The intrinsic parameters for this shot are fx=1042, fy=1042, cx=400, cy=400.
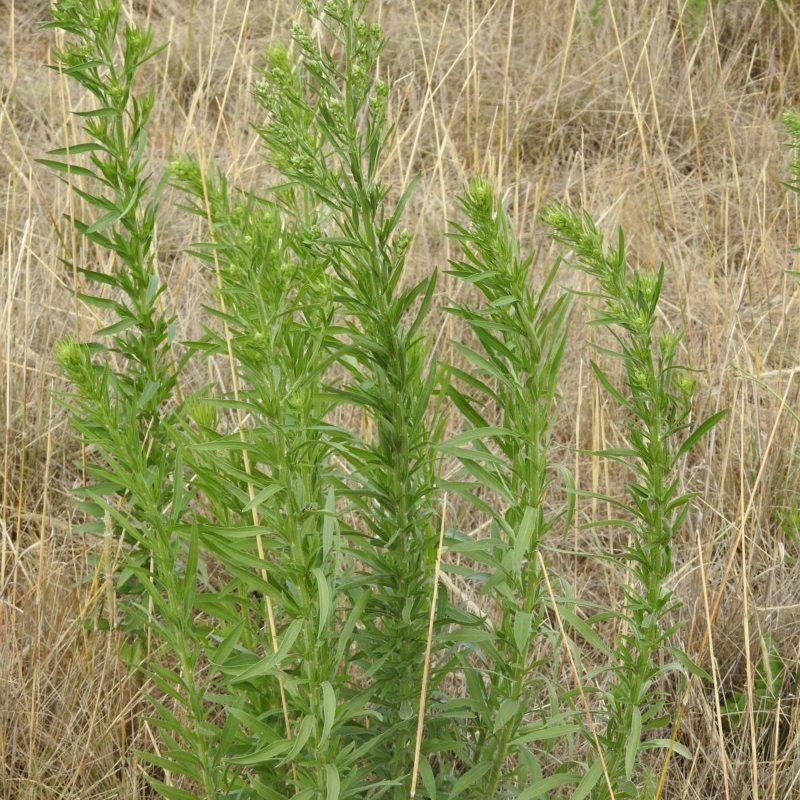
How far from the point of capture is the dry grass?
2.04 metres

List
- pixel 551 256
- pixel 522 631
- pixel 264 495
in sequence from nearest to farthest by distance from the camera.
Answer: pixel 264 495
pixel 522 631
pixel 551 256

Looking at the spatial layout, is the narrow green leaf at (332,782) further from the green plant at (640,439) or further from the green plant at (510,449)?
the green plant at (640,439)

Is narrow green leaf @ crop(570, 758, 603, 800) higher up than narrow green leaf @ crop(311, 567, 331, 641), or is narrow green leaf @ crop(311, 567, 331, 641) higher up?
narrow green leaf @ crop(311, 567, 331, 641)

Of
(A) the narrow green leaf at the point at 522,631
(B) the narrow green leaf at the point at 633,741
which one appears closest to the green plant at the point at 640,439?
(B) the narrow green leaf at the point at 633,741

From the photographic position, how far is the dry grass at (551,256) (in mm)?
2043

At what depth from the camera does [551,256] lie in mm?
3184

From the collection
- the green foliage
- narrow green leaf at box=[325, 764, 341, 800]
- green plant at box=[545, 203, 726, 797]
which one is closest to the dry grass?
green plant at box=[545, 203, 726, 797]

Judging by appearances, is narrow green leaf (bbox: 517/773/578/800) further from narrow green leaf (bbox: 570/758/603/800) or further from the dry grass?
the dry grass

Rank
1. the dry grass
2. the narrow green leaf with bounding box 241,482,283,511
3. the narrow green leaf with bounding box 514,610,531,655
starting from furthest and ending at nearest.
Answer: the dry grass
the narrow green leaf with bounding box 514,610,531,655
the narrow green leaf with bounding box 241,482,283,511

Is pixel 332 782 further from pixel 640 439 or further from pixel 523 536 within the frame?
pixel 640 439

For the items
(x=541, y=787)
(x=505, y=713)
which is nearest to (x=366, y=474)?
(x=505, y=713)

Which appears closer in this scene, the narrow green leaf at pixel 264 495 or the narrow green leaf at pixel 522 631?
the narrow green leaf at pixel 264 495

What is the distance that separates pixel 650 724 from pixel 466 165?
2.44m

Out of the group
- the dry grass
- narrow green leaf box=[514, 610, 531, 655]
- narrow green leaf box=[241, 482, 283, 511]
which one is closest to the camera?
narrow green leaf box=[241, 482, 283, 511]
